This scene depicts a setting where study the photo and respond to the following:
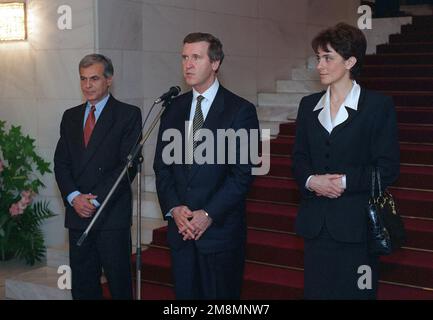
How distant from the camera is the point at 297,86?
314 inches

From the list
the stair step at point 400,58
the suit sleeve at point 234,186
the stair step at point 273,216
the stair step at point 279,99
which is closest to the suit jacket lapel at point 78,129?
the suit sleeve at point 234,186

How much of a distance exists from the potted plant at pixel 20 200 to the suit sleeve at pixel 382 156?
315 cm

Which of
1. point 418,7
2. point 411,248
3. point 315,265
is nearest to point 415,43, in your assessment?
point 418,7

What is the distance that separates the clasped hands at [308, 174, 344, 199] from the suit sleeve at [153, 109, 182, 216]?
72cm

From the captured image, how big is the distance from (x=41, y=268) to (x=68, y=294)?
0.61 meters

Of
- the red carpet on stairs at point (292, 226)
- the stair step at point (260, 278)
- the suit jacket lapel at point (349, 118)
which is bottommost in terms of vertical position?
the stair step at point (260, 278)

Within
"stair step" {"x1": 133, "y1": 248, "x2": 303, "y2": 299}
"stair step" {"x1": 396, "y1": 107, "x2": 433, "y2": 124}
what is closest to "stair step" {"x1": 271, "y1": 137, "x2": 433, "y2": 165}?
"stair step" {"x1": 396, "y1": 107, "x2": 433, "y2": 124}

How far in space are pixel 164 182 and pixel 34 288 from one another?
2.11 m

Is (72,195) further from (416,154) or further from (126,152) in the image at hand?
(416,154)

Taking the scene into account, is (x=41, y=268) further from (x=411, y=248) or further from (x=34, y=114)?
(x=411, y=248)

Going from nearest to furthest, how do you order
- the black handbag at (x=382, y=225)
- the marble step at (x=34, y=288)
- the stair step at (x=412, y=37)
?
1. the black handbag at (x=382, y=225)
2. the marble step at (x=34, y=288)
3. the stair step at (x=412, y=37)

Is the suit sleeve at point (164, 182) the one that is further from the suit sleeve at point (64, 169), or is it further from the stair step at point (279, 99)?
the stair step at point (279, 99)

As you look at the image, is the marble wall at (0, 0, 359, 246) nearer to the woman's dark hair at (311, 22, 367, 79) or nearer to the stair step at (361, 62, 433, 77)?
the stair step at (361, 62, 433, 77)

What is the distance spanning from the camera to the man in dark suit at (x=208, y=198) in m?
3.32
